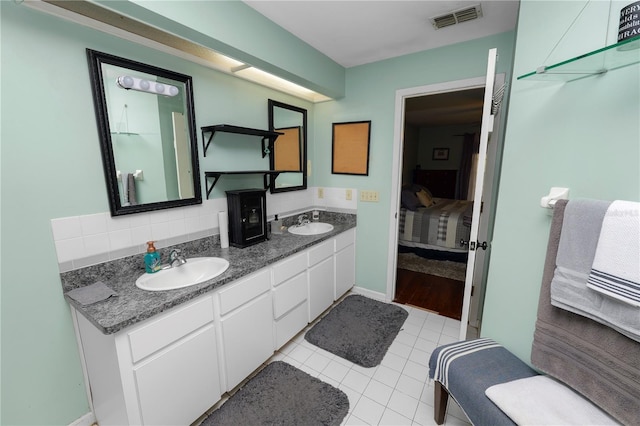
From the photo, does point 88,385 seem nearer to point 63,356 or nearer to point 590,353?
point 63,356

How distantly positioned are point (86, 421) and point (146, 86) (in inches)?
73.4

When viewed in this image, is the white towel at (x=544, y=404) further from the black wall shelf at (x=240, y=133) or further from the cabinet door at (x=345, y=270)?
the black wall shelf at (x=240, y=133)

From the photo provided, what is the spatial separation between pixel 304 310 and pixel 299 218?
0.89 meters

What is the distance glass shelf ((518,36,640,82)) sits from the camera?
0.81 meters

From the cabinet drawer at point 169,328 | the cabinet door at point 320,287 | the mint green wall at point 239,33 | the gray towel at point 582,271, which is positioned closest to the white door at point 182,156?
the mint green wall at point 239,33

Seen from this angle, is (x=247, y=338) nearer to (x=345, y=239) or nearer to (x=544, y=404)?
(x=345, y=239)

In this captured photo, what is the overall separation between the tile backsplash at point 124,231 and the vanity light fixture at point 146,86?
70cm

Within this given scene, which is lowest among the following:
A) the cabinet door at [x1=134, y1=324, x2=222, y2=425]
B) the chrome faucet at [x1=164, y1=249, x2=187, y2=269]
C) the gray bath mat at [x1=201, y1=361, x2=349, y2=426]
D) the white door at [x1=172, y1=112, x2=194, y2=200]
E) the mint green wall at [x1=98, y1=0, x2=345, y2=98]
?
the gray bath mat at [x1=201, y1=361, x2=349, y2=426]

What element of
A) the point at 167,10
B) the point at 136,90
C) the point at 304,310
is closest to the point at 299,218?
the point at 304,310

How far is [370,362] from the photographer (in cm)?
188

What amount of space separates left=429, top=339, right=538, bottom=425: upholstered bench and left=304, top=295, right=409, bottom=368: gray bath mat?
25.1 inches

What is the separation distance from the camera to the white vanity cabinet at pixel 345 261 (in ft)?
8.31

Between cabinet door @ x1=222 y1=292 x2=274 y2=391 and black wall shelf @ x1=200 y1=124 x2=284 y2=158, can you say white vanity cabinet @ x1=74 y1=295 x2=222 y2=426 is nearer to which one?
cabinet door @ x1=222 y1=292 x2=274 y2=391

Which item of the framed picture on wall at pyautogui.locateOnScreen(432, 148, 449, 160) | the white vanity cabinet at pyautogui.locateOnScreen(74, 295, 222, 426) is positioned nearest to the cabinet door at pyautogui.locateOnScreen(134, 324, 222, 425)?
the white vanity cabinet at pyautogui.locateOnScreen(74, 295, 222, 426)
